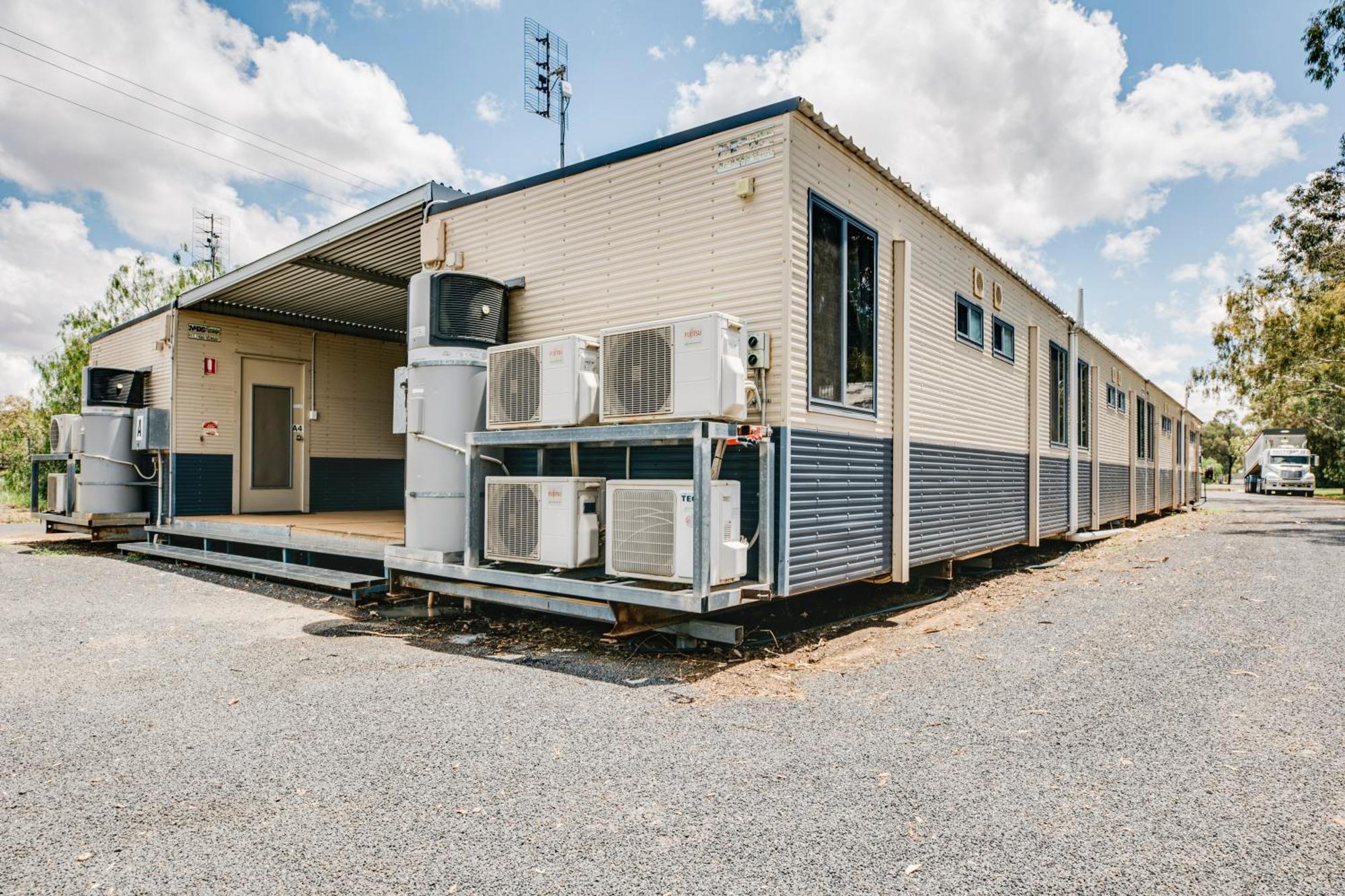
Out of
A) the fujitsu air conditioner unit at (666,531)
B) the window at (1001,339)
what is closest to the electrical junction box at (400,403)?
the fujitsu air conditioner unit at (666,531)

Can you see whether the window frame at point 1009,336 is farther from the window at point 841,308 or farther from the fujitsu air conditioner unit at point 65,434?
the fujitsu air conditioner unit at point 65,434

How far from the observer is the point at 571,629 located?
17.8 ft

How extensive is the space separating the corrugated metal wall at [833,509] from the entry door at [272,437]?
8.27 meters

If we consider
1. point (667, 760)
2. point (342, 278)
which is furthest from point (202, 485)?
point (667, 760)

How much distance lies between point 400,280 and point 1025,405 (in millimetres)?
7469

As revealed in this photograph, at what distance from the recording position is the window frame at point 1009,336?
27.2ft

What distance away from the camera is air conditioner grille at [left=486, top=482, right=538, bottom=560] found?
16.6 feet

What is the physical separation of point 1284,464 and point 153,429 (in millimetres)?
38416

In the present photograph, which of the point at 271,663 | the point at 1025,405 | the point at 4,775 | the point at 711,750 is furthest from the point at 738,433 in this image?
the point at 1025,405

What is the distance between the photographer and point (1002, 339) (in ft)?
28.3

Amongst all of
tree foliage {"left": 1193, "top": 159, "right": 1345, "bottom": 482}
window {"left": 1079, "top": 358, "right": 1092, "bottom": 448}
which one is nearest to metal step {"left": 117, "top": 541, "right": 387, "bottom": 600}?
window {"left": 1079, "top": 358, "right": 1092, "bottom": 448}

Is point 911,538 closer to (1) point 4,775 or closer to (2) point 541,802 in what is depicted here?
(2) point 541,802

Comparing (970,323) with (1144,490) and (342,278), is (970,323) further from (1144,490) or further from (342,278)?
(1144,490)

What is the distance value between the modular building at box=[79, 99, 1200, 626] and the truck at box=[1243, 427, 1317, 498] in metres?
28.2
